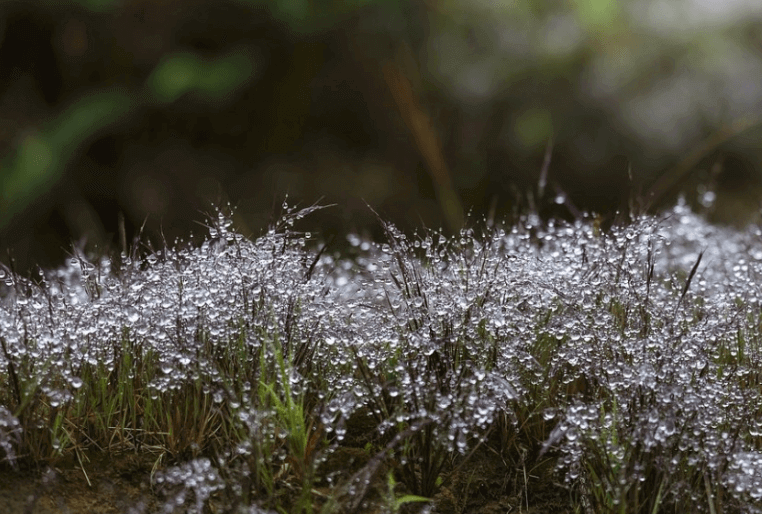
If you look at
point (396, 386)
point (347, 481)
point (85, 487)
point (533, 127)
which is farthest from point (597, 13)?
point (85, 487)

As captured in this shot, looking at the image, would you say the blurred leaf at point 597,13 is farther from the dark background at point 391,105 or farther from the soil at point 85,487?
the soil at point 85,487

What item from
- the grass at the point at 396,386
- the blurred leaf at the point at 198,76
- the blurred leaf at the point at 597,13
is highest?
the blurred leaf at the point at 597,13

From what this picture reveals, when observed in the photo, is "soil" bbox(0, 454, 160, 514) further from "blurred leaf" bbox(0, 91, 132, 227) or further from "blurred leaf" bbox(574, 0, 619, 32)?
"blurred leaf" bbox(574, 0, 619, 32)

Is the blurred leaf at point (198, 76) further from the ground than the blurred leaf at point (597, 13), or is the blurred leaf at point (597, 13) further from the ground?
the blurred leaf at point (597, 13)

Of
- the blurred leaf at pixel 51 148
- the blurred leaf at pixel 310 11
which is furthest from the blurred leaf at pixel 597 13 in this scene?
the blurred leaf at pixel 51 148

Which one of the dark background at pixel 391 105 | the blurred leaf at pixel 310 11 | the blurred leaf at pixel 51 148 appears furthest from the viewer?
the dark background at pixel 391 105

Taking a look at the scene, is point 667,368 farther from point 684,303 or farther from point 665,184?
point 665,184

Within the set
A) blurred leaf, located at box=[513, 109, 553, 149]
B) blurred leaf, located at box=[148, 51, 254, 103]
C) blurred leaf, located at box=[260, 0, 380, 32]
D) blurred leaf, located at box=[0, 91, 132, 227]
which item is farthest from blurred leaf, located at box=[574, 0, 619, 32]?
blurred leaf, located at box=[0, 91, 132, 227]
